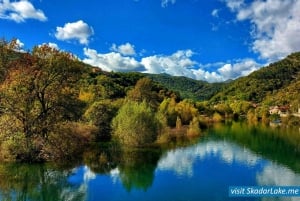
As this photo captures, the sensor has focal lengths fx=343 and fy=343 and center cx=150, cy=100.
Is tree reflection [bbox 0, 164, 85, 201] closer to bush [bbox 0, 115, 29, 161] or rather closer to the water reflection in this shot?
bush [bbox 0, 115, 29, 161]

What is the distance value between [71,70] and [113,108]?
25473 mm

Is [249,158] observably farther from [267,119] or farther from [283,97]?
[283,97]

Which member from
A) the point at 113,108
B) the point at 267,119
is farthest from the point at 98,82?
the point at 267,119

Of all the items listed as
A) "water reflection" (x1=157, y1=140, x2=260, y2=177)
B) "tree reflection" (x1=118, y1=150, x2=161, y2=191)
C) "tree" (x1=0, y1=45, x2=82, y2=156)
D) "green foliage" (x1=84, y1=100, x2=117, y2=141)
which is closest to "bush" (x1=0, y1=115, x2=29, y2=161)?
"tree" (x1=0, y1=45, x2=82, y2=156)

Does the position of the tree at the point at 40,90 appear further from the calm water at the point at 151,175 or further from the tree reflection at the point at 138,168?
the tree reflection at the point at 138,168

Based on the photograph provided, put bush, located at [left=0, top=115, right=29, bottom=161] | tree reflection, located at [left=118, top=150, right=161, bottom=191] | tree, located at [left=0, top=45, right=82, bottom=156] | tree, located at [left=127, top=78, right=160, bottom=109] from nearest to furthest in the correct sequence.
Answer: tree reflection, located at [left=118, top=150, right=161, bottom=191]
bush, located at [left=0, top=115, right=29, bottom=161]
tree, located at [left=0, top=45, right=82, bottom=156]
tree, located at [left=127, top=78, right=160, bottom=109]

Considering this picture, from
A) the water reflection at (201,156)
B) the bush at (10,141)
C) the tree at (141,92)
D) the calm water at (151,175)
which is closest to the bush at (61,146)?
the calm water at (151,175)

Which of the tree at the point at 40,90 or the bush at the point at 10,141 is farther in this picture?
the tree at the point at 40,90

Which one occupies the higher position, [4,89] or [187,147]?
Answer: [4,89]

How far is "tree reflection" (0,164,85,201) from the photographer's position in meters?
27.1

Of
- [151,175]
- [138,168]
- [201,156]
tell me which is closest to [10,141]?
[138,168]

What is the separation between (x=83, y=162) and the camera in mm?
40500

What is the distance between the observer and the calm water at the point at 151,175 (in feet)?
92.1

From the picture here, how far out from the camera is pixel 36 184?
30766 millimetres
